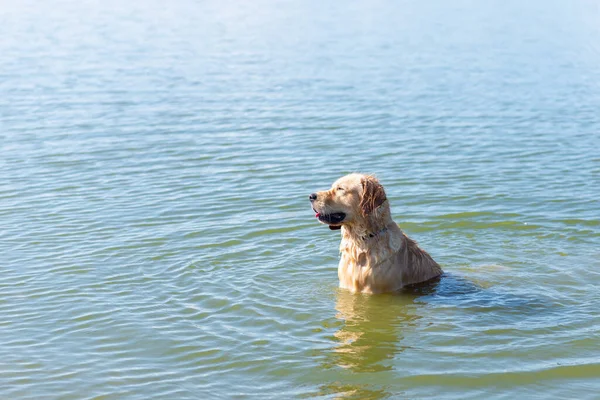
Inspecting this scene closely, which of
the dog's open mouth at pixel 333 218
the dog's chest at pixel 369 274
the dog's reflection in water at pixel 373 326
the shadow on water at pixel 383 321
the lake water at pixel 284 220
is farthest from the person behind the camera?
the dog's chest at pixel 369 274

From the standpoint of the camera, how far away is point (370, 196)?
11.0m

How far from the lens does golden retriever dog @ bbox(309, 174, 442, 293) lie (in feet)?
36.5

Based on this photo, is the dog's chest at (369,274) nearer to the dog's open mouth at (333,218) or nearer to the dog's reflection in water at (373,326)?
the dog's reflection in water at (373,326)

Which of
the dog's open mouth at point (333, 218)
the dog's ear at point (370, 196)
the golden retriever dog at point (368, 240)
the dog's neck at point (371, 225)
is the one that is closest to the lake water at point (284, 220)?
the golden retriever dog at point (368, 240)

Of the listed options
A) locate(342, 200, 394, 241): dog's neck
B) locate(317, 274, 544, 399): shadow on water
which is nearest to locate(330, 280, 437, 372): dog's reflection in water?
locate(317, 274, 544, 399): shadow on water

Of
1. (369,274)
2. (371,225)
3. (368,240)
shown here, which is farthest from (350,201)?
(369,274)

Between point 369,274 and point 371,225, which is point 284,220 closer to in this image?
point 369,274

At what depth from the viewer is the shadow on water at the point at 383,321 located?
9180mm

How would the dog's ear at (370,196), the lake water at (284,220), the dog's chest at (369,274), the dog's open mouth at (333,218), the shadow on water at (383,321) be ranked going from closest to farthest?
the shadow on water at (383,321) < the lake water at (284,220) < the dog's ear at (370,196) < the dog's open mouth at (333,218) < the dog's chest at (369,274)

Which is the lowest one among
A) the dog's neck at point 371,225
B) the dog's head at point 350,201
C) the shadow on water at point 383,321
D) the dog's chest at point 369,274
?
the shadow on water at point 383,321

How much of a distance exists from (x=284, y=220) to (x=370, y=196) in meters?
3.88

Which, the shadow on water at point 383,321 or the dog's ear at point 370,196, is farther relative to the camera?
the dog's ear at point 370,196

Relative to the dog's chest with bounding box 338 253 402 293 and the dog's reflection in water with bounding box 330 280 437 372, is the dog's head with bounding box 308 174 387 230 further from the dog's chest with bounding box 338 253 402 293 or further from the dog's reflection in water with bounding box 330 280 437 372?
the dog's reflection in water with bounding box 330 280 437 372

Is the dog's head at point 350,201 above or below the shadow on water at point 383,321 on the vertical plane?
above
